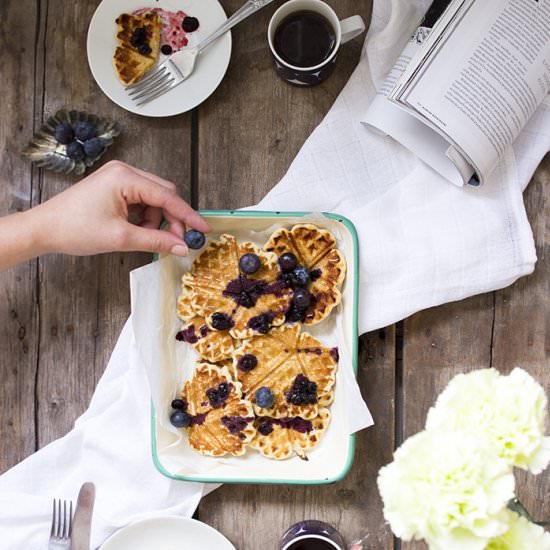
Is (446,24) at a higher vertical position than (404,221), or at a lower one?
higher

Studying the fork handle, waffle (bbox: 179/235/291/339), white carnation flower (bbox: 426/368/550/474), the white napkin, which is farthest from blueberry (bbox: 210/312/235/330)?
white carnation flower (bbox: 426/368/550/474)

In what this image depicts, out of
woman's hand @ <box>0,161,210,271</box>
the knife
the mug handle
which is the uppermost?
the mug handle

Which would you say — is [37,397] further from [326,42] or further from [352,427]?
[326,42]

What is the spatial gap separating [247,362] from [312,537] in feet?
1.09

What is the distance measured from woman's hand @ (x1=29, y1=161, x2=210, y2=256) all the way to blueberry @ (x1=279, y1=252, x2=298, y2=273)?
16 cm

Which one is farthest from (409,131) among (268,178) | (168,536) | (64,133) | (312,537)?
(168,536)

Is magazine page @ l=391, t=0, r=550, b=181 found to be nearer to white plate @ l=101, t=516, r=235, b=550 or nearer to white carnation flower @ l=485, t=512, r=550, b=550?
white carnation flower @ l=485, t=512, r=550, b=550

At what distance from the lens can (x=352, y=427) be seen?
137 centimetres

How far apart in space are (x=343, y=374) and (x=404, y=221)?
0.97 feet

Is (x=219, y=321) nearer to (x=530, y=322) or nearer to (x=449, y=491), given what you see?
(x=530, y=322)

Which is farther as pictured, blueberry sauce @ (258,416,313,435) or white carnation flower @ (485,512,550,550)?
blueberry sauce @ (258,416,313,435)

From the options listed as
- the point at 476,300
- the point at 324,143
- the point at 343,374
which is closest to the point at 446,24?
the point at 324,143

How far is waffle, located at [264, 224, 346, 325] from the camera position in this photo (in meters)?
1.41

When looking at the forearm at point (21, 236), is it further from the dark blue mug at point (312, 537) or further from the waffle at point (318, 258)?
the dark blue mug at point (312, 537)
